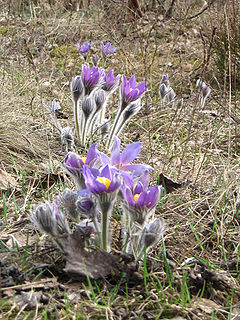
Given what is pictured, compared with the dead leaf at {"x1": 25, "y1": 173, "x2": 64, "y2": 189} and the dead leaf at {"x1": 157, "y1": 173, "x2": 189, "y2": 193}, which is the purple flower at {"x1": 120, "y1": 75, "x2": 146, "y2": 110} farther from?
the dead leaf at {"x1": 25, "y1": 173, "x2": 64, "y2": 189}

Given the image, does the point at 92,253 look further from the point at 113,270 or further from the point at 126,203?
the point at 126,203

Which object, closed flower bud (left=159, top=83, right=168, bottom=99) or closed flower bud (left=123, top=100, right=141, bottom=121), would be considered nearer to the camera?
closed flower bud (left=123, top=100, right=141, bottom=121)

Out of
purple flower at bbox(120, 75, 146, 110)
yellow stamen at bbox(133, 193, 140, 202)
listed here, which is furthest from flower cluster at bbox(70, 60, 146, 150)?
yellow stamen at bbox(133, 193, 140, 202)

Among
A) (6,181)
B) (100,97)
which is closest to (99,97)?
(100,97)

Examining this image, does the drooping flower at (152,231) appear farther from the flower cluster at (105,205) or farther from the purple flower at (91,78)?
the purple flower at (91,78)

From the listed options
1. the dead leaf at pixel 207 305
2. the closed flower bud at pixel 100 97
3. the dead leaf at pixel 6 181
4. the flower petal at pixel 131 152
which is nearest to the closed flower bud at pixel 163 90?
the closed flower bud at pixel 100 97

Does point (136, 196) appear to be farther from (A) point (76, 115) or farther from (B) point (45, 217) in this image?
(A) point (76, 115)

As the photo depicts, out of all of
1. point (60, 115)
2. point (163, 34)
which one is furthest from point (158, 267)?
point (163, 34)
